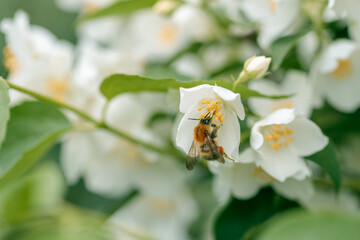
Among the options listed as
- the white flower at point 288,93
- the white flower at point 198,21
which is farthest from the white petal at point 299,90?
the white flower at point 198,21

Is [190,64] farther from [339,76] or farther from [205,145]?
[205,145]

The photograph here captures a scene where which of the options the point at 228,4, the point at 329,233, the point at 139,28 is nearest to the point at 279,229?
the point at 329,233

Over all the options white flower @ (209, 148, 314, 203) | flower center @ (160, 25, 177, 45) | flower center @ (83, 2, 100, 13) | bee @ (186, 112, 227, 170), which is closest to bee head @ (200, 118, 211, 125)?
bee @ (186, 112, 227, 170)

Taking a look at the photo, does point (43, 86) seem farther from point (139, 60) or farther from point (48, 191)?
point (48, 191)

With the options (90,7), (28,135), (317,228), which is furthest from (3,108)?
(90,7)

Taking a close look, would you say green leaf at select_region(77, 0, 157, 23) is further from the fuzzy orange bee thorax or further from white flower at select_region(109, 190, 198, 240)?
white flower at select_region(109, 190, 198, 240)
